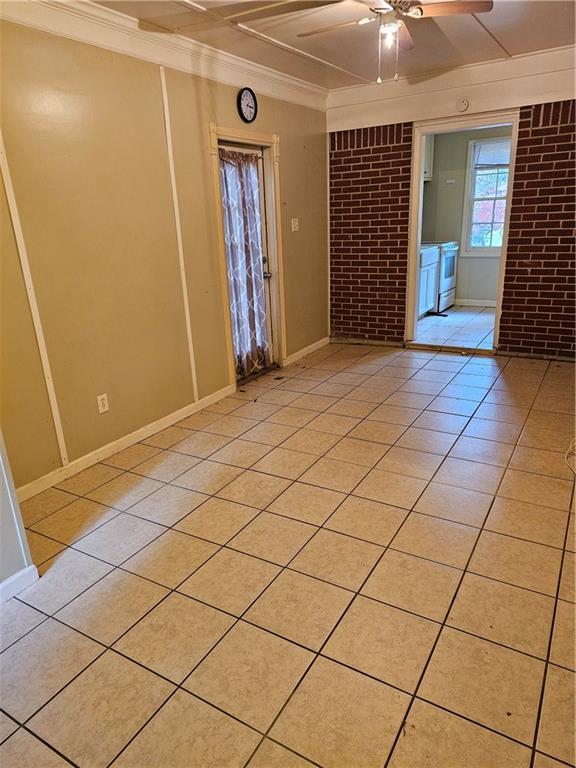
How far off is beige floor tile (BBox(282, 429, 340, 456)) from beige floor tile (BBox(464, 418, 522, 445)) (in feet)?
2.93

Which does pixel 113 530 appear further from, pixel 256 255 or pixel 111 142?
→ pixel 256 255

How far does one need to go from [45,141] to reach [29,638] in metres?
2.27

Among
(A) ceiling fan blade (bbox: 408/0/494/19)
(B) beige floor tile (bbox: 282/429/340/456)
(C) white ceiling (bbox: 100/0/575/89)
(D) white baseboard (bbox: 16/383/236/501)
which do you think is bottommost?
(B) beige floor tile (bbox: 282/429/340/456)

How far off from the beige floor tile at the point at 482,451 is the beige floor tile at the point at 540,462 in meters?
0.05

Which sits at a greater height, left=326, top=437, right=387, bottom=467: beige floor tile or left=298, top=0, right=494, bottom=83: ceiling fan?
left=298, top=0, right=494, bottom=83: ceiling fan

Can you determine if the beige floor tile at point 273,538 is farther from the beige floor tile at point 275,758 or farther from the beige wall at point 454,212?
the beige wall at point 454,212

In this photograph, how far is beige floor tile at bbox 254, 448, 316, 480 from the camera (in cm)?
276

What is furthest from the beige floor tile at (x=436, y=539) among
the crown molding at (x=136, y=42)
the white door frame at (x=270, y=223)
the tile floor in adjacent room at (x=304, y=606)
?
the crown molding at (x=136, y=42)

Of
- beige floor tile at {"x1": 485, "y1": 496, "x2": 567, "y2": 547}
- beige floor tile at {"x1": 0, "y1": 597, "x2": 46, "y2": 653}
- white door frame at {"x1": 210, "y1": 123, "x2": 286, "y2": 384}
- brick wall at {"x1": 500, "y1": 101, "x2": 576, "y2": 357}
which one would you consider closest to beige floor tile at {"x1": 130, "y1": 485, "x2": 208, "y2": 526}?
beige floor tile at {"x1": 0, "y1": 597, "x2": 46, "y2": 653}

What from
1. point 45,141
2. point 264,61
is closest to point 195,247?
point 45,141

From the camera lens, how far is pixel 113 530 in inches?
91.1

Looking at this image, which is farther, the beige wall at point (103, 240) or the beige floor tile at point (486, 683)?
the beige wall at point (103, 240)

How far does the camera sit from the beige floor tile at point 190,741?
1302mm

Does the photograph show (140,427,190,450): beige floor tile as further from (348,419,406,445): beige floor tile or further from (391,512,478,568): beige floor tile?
(391,512,478,568): beige floor tile
